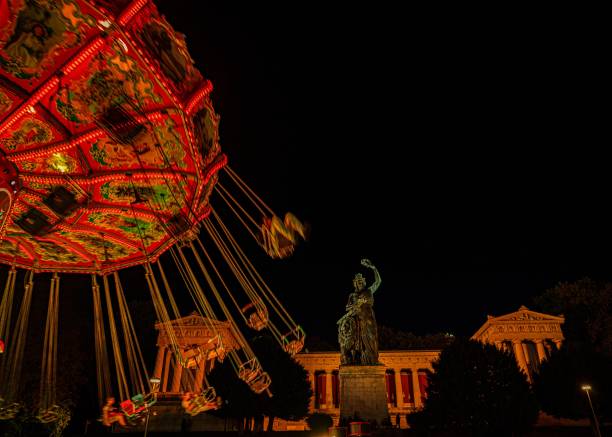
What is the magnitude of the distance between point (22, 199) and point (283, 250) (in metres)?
8.12

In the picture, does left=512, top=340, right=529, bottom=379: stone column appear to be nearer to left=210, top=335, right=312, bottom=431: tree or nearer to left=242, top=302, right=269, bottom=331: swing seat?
left=210, top=335, right=312, bottom=431: tree

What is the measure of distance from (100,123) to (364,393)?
14403 mm

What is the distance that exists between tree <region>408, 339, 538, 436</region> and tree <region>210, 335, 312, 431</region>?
39.4ft

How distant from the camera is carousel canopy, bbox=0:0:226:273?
20.6ft

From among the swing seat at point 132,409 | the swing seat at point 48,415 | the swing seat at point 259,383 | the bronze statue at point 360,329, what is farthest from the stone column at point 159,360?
the swing seat at point 259,383

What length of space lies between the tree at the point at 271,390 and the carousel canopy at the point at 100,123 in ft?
68.5

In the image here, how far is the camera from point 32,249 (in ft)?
44.4

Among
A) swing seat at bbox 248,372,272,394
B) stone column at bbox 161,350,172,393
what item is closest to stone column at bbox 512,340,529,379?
stone column at bbox 161,350,172,393

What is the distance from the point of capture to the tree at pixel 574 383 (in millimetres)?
25719

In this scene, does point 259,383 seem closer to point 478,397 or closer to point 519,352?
point 478,397

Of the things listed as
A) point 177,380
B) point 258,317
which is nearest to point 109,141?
point 258,317

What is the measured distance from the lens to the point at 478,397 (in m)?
20.5

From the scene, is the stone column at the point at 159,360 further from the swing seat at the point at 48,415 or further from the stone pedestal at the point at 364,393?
the stone pedestal at the point at 364,393

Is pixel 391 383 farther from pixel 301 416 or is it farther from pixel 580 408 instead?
pixel 580 408
